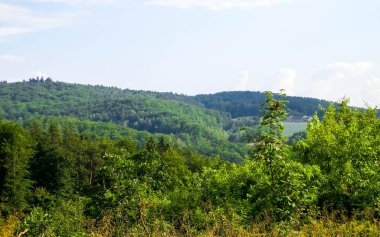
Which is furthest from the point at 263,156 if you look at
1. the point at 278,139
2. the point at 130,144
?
the point at 130,144

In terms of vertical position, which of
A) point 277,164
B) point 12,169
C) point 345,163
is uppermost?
point 277,164

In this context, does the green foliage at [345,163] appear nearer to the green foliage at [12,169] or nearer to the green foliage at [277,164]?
the green foliage at [277,164]

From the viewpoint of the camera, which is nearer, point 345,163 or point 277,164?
point 277,164

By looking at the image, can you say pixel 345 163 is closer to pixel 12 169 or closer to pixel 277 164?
pixel 277 164

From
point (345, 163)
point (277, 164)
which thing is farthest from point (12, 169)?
point (277, 164)

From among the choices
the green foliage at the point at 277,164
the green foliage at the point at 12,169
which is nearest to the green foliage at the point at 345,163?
the green foliage at the point at 277,164

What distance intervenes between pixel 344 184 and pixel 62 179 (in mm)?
54550

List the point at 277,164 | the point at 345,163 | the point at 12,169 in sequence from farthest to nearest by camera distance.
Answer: the point at 12,169 → the point at 345,163 → the point at 277,164

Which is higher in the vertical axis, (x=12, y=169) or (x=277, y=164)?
(x=277, y=164)

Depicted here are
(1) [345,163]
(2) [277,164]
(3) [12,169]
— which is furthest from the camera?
(3) [12,169]

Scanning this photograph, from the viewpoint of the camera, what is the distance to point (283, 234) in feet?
34.4

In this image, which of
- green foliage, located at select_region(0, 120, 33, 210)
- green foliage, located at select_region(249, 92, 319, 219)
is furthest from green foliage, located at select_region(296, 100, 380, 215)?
green foliage, located at select_region(0, 120, 33, 210)

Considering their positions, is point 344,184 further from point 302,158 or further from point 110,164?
point 110,164

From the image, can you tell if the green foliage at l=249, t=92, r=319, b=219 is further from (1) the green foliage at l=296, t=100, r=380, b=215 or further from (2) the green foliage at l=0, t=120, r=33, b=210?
(2) the green foliage at l=0, t=120, r=33, b=210
